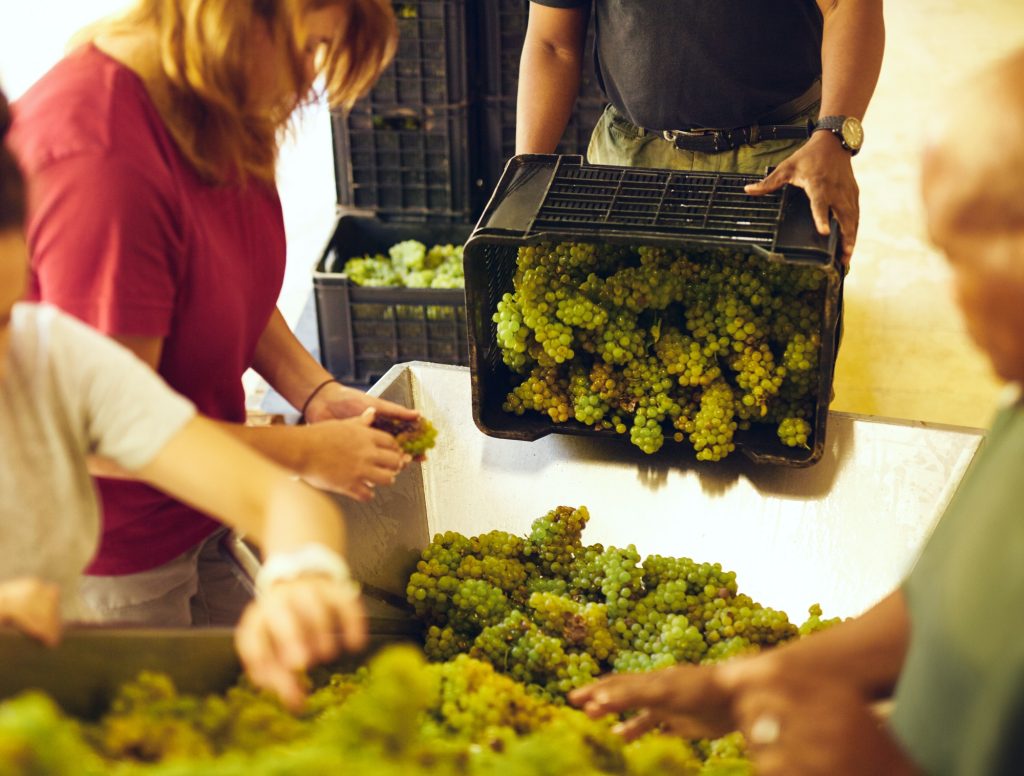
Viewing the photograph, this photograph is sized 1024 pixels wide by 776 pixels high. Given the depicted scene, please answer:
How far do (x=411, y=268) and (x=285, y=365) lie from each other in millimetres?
1927

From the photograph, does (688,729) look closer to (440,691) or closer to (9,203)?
(440,691)

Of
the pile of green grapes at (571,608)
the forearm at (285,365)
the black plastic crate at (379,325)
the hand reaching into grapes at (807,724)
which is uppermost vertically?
the hand reaching into grapes at (807,724)

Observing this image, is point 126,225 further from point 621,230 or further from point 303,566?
point 621,230

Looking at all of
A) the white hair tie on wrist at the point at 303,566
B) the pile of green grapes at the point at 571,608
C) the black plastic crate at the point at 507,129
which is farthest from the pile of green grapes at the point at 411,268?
the white hair tie on wrist at the point at 303,566

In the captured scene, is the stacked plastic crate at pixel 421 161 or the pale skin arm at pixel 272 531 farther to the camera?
the stacked plastic crate at pixel 421 161

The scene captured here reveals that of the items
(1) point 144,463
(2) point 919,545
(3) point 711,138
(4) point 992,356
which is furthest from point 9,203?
(3) point 711,138

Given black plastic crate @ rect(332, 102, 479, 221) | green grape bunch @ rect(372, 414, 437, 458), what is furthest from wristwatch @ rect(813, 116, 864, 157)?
black plastic crate @ rect(332, 102, 479, 221)

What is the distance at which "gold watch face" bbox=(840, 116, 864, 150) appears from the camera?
196 cm

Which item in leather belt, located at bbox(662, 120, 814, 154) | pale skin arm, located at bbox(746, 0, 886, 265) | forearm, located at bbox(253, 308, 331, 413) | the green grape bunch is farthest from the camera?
leather belt, located at bbox(662, 120, 814, 154)

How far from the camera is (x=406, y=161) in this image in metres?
3.77

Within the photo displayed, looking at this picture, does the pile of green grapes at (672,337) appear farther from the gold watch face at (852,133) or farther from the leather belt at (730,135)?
the leather belt at (730,135)

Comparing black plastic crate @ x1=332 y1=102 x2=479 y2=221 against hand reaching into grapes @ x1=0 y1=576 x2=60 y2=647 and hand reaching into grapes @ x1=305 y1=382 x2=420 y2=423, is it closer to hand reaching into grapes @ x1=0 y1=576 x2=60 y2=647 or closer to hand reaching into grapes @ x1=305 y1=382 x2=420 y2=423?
hand reaching into grapes @ x1=305 y1=382 x2=420 y2=423

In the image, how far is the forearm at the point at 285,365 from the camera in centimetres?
180

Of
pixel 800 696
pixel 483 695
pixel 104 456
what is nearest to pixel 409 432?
pixel 483 695
